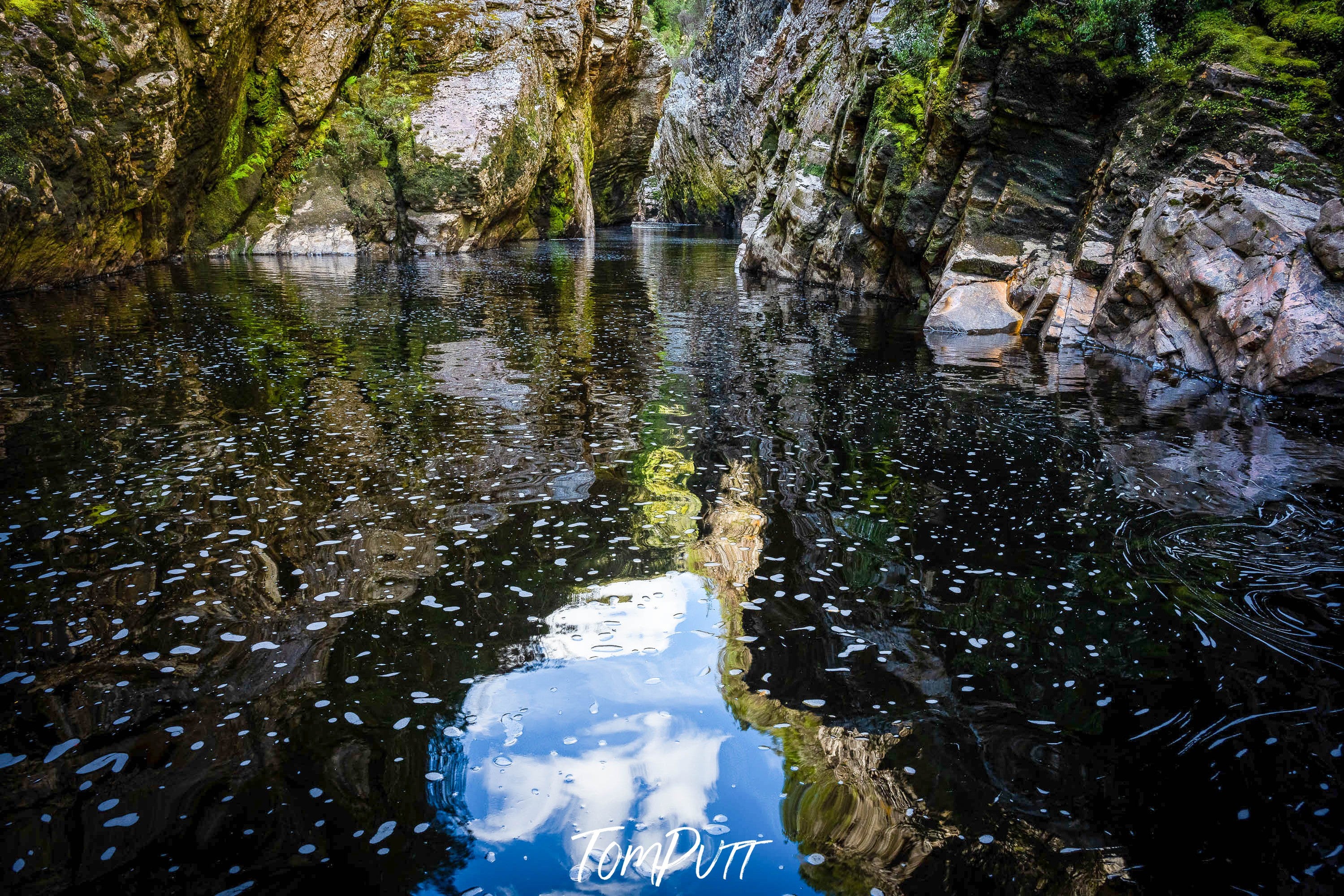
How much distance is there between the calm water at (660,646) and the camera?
307 centimetres

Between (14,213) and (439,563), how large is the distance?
14.9 metres

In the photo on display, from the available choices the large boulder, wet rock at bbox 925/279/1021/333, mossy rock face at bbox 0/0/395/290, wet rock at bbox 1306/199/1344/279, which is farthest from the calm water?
mossy rock face at bbox 0/0/395/290

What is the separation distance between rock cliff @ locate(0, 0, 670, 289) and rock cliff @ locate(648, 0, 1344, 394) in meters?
15.9

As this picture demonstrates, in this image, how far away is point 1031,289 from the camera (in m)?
15.5

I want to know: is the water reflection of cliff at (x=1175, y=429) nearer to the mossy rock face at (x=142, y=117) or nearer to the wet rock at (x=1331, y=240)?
the wet rock at (x=1331, y=240)

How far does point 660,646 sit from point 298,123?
32.2 metres

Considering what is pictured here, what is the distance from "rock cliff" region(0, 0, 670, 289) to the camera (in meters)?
16.0

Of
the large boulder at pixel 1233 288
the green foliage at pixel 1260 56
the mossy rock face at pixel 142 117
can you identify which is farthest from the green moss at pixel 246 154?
the large boulder at pixel 1233 288

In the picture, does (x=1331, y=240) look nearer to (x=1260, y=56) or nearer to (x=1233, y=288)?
(x=1233, y=288)

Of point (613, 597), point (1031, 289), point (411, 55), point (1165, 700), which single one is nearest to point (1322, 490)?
point (1165, 700)

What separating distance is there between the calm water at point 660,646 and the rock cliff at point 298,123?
9.51 meters

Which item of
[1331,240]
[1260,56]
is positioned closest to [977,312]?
[1260,56]

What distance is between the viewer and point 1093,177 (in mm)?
15336

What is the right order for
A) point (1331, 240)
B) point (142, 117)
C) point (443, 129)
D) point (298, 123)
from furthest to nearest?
point (443, 129)
point (298, 123)
point (142, 117)
point (1331, 240)
